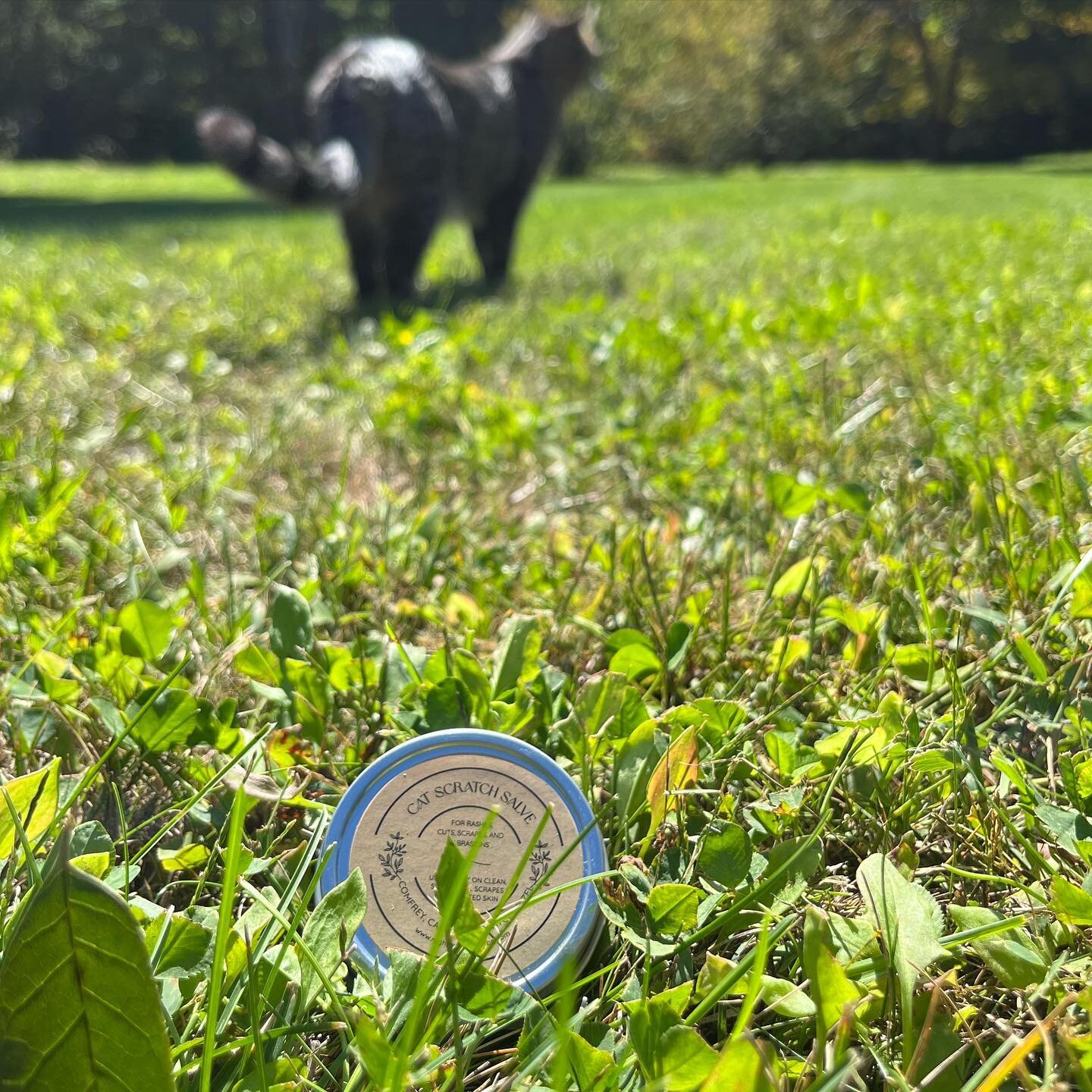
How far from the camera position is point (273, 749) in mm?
1153

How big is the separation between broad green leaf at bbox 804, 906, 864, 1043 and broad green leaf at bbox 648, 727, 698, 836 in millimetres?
248

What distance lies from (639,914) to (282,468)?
157cm

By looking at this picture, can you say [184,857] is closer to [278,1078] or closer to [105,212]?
[278,1078]

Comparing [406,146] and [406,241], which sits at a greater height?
[406,146]

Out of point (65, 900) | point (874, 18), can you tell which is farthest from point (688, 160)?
point (65, 900)

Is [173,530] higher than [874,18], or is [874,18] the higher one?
[874,18]

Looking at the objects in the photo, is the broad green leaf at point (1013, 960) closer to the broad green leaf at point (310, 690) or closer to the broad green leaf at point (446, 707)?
the broad green leaf at point (446, 707)

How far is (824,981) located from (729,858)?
0.62 feet

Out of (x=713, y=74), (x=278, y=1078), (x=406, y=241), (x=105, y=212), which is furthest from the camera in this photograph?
(x=713, y=74)

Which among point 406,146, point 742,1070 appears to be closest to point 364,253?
point 406,146

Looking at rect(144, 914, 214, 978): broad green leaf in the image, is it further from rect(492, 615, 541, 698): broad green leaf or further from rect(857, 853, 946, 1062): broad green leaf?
rect(857, 853, 946, 1062): broad green leaf

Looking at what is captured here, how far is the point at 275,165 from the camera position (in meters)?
3.43

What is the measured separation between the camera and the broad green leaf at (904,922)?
0.81 m

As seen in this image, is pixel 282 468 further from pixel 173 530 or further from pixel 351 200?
pixel 351 200
